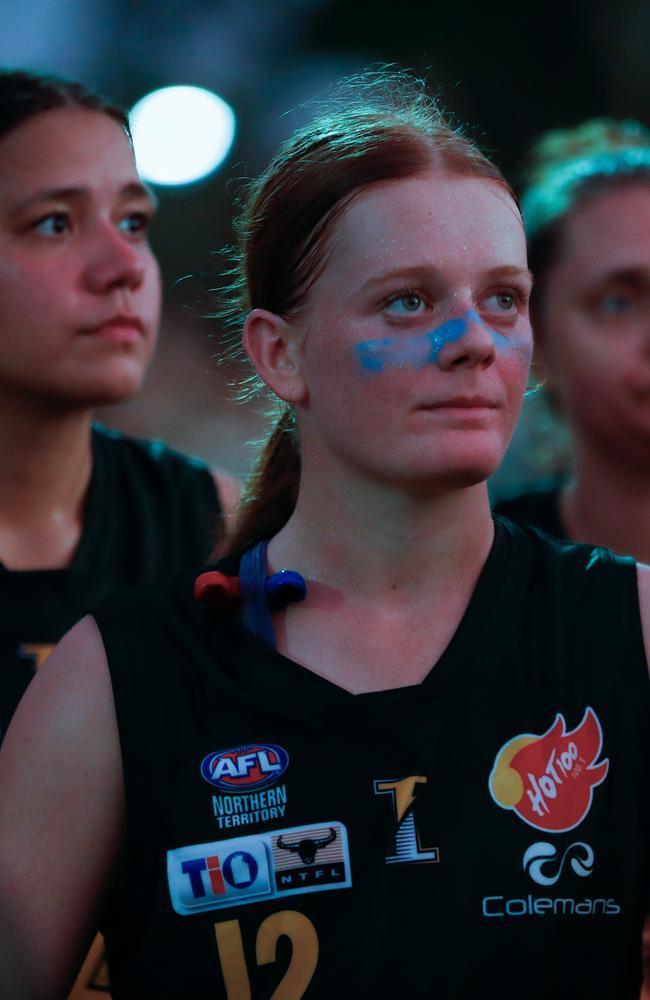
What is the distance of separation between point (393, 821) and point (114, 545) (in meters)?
1.25

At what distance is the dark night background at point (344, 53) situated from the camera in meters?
4.37

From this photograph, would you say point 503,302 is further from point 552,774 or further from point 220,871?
point 220,871

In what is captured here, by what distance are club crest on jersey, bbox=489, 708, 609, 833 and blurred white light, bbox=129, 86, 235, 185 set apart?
→ 10.4ft

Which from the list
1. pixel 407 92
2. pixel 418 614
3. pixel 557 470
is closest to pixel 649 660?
pixel 418 614

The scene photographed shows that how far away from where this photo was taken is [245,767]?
1.55m

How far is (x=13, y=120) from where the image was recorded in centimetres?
240

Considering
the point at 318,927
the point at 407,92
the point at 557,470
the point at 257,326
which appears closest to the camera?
the point at 318,927

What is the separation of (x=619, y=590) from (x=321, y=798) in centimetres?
50

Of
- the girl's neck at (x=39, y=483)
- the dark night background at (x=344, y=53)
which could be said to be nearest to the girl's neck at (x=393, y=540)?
the girl's neck at (x=39, y=483)

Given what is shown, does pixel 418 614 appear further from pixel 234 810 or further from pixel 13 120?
pixel 13 120

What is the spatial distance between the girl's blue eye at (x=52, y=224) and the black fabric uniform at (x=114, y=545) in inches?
22.1

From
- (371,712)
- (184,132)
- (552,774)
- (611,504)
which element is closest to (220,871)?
(371,712)

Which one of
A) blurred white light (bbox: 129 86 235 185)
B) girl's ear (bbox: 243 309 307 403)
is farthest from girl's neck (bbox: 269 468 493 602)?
blurred white light (bbox: 129 86 235 185)

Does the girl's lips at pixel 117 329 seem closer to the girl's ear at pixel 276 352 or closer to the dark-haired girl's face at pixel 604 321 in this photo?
the girl's ear at pixel 276 352
